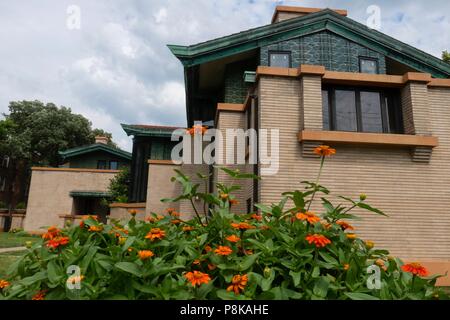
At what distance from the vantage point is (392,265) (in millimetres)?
2566

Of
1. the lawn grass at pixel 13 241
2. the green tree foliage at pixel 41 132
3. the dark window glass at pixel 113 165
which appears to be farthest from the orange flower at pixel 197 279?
the green tree foliage at pixel 41 132

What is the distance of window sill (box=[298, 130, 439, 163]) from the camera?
26.6 feet

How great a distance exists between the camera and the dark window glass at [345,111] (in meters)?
A: 8.96

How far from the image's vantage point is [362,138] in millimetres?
8195

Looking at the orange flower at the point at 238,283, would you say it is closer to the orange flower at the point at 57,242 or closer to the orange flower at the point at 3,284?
the orange flower at the point at 57,242

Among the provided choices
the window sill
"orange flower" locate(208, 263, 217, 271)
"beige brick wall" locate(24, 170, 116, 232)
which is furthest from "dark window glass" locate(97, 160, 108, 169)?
"orange flower" locate(208, 263, 217, 271)

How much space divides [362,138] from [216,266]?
6933mm

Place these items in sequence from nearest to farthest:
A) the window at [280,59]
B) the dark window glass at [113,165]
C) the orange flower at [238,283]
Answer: the orange flower at [238,283], the window at [280,59], the dark window glass at [113,165]

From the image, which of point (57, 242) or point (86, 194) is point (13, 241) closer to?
point (86, 194)

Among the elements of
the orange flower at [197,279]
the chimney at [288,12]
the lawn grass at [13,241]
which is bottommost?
the lawn grass at [13,241]

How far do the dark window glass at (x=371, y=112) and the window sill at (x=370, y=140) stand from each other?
0.84 meters

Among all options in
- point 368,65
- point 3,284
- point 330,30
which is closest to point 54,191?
point 330,30

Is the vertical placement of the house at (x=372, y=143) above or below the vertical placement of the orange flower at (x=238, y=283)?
above
